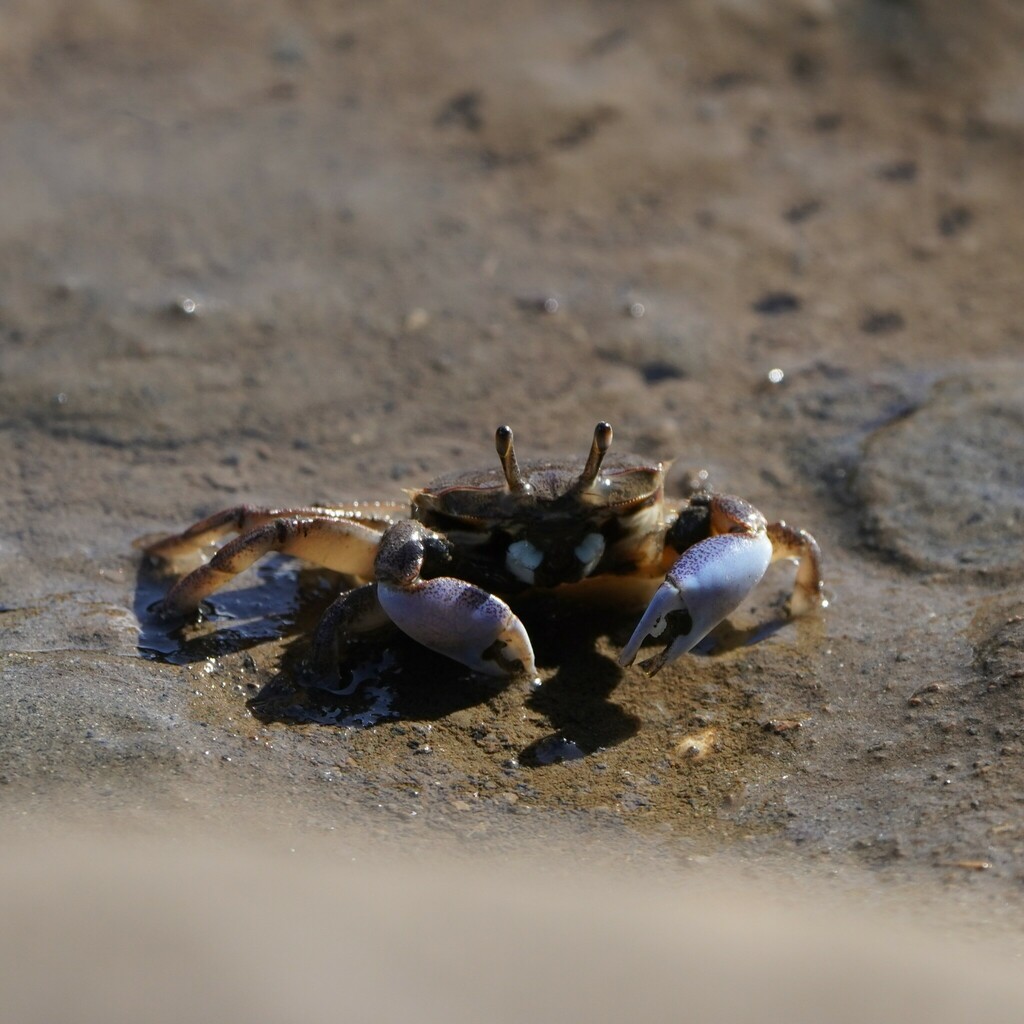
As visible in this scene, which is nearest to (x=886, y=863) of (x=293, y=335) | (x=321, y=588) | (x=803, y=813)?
(x=803, y=813)

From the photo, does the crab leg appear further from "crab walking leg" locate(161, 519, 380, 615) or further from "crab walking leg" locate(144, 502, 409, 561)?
"crab walking leg" locate(144, 502, 409, 561)

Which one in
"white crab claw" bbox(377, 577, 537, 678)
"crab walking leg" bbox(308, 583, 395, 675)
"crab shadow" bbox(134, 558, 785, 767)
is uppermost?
"white crab claw" bbox(377, 577, 537, 678)

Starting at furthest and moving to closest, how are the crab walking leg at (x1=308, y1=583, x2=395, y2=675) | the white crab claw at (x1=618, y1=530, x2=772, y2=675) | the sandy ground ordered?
1. the crab walking leg at (x1=308, y1=583, x2=395, y2=675)
2. the white crab claw at (x1=618, y1=530, x2=772, y2=675)
3. the sandy ground

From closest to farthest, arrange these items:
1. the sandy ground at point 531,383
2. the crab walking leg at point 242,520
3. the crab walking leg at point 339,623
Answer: the sandy ground at point 531,383
the crab walking leg at point 339,623
the crab walking leg at point 242,520

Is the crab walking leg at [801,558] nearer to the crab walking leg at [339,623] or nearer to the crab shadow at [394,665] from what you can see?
the crab shadow at [394,665]

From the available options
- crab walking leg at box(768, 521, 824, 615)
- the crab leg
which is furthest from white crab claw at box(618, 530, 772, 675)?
crab walking leg at box(768, 521, 824, 615)

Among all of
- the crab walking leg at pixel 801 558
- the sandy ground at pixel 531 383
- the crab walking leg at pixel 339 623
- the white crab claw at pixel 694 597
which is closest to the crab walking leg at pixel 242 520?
the sandy ground at pixel 531 383

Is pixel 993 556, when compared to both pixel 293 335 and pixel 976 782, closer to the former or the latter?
pixel 976 782
